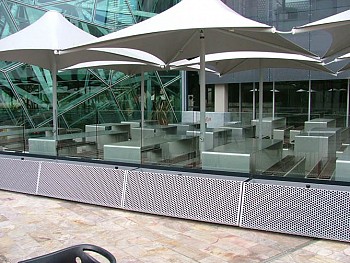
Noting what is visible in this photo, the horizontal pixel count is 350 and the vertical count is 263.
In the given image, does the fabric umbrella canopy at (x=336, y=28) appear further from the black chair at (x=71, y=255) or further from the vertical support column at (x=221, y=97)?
the vertical support column at (x=221, y=97)

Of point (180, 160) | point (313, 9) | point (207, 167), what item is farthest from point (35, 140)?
point (313, 9)

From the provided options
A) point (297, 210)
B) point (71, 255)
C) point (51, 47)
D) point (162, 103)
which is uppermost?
point (51, 47)

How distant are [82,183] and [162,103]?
14.8 meters

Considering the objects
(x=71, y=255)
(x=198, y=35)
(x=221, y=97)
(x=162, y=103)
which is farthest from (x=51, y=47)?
(x=162, y=103)

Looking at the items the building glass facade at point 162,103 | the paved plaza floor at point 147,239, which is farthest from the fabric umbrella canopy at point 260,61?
the paved plaza floor at point 147,239

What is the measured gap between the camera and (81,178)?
605 cm

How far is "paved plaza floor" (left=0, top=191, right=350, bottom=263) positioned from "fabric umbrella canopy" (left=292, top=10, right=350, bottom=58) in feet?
9.50

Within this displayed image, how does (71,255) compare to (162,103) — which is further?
(162,103)

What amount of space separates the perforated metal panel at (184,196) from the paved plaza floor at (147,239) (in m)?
0.13

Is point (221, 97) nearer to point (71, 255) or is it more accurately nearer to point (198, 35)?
point (198, 35)

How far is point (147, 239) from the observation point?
15.1ft

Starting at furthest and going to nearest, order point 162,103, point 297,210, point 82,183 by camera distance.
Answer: point 162,103
point 82,183
point 297,210

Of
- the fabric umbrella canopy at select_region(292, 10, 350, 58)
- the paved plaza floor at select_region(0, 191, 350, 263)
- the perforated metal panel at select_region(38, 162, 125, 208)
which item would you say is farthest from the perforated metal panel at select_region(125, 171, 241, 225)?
the fabric umbrella canopy at select_region(292, 10, 350, 58)

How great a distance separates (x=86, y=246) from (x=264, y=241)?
2767 mm
